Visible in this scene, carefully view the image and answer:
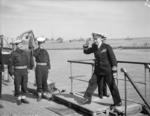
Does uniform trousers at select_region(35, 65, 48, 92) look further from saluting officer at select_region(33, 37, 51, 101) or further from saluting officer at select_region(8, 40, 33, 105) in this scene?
saluting officer at select_region(8, 40, 33, 105)

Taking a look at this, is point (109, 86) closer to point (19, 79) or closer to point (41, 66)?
point (41, 66)

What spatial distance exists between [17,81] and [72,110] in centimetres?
148

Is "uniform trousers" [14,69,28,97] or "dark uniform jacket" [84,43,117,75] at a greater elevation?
"dark uniform jacket" [84,43,117,75]

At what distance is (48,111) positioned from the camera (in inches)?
200

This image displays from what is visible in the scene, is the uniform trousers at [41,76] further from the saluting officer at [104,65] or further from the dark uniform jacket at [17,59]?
the saluting officer at [104,65]

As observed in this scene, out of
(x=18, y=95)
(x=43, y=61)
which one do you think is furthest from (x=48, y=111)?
(x=43, y=61)

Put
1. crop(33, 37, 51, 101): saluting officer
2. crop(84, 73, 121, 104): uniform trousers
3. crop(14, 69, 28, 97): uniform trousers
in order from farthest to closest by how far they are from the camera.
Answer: crop(33, 37, 51, 101): saluting officer → crop(14, 69, 28, 97): uniform trousers → crop(84, 73, 121, 104): uniform trousers

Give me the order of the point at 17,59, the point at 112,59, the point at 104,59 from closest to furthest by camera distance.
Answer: the point at 112,59, the point at 104,59, the point at 17,59

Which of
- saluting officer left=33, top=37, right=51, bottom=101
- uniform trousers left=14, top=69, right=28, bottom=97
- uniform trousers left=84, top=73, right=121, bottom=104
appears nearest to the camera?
uniform trousers left=84, top=73, right=121, bottom=104

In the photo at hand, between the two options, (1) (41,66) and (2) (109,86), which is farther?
(1) (41,66)

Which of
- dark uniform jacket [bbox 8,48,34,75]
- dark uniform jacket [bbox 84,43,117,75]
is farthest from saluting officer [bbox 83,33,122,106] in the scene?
dark uniform jacket [bbox 8,48,34,75]

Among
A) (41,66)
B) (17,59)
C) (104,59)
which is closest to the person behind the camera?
(104,59)

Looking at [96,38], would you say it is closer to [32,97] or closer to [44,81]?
[44,81]

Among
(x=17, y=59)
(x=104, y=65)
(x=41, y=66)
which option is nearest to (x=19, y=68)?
(x=17, y=59)
